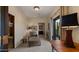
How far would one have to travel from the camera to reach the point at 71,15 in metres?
1.65

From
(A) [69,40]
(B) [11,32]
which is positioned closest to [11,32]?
(B) [11,32]

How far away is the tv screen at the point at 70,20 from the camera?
1613mm

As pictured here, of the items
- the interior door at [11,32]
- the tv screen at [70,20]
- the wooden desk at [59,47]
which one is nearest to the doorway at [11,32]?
the interior door at [11,32]

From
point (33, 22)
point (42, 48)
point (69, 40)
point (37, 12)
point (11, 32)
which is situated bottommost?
point (42, 48)

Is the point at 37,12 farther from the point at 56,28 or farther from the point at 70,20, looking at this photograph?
the point at 70,20

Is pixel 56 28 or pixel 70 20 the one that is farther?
pixel 56 28

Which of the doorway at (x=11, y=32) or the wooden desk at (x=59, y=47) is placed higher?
the doorway at (x=11, y=32)

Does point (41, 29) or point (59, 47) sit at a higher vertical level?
point (41, 29)

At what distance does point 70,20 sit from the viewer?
5.44 ft

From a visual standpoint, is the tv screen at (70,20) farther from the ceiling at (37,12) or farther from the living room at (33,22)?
the ceiling at (37,12)

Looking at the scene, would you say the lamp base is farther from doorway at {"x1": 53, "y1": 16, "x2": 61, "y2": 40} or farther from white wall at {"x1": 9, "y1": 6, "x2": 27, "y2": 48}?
white wall at {"x1": 9, "y1": 6, "x2": 27, "y2": 48}

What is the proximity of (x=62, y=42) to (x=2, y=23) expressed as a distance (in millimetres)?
980
